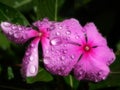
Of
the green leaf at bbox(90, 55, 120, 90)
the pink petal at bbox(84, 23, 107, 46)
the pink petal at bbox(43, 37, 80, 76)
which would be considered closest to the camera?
the pink petal at bbox(43, 37, 80, 76)

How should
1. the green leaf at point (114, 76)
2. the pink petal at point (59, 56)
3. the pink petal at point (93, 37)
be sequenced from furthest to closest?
the green leaf at point (114, 76)
the pink petal at point (93, 37)
the pink petal at point (59, 56)

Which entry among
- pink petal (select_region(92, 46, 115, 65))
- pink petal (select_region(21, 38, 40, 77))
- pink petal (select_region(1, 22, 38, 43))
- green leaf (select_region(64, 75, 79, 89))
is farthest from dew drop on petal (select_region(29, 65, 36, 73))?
green leaf (select_region(64, 75, 79, 89))

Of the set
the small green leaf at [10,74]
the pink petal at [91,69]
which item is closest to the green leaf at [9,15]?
the small green leaf at [10,74]

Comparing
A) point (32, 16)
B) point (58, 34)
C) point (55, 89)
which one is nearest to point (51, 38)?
point (58, 34)

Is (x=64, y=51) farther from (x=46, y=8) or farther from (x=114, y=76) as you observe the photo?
(x=46, y=8)

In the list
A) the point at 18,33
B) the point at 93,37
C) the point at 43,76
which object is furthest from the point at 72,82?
the point at 18,33

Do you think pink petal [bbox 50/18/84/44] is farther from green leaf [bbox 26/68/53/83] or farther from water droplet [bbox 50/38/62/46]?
green leaf [bbox 26/68/53/83]

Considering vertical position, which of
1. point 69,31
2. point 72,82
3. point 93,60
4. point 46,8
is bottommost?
point 72,82

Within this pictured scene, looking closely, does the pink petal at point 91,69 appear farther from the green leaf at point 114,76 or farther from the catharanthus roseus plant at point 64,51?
the green leaf at point 114,76
